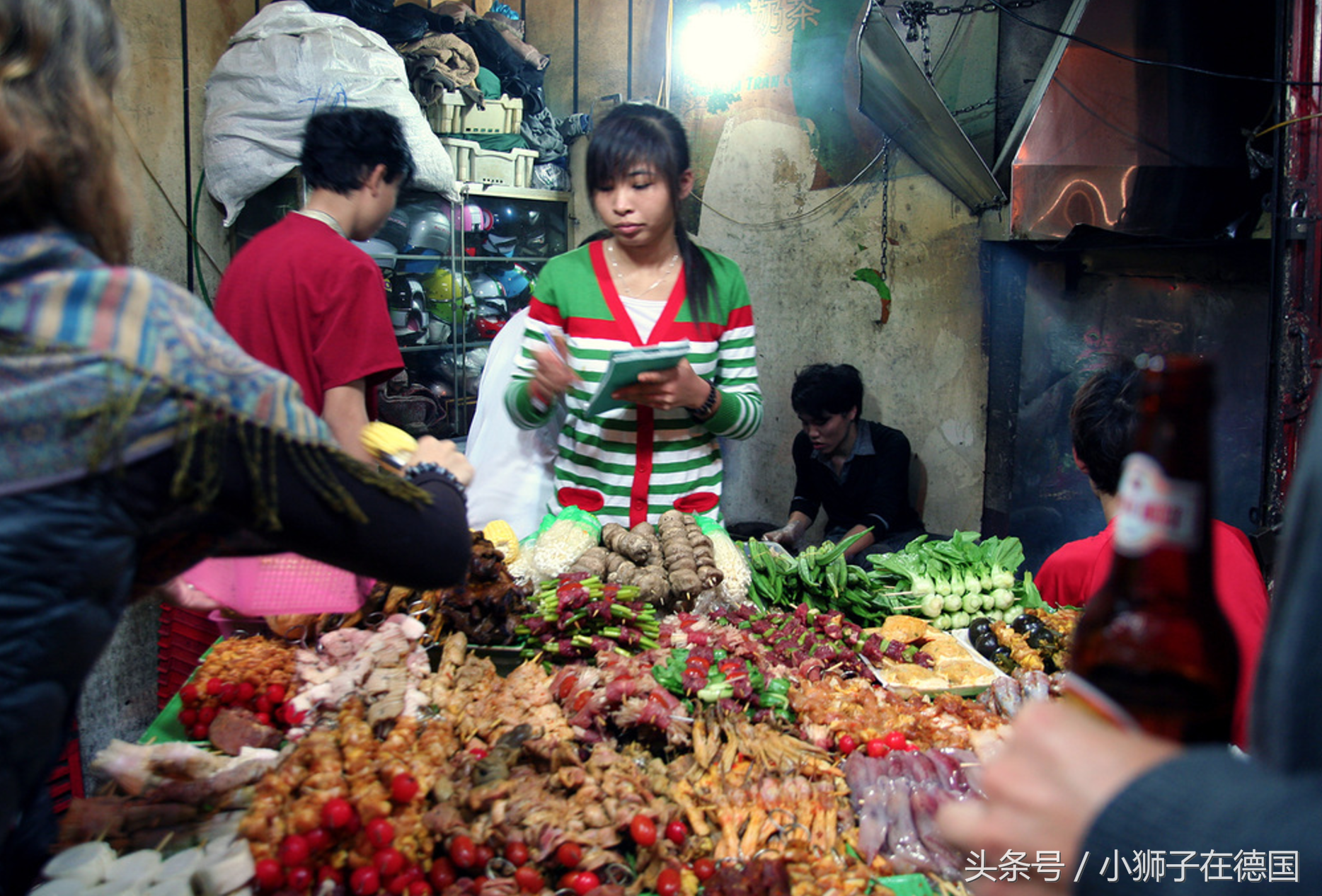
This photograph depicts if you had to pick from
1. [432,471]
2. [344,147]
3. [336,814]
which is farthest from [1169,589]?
[344,147]

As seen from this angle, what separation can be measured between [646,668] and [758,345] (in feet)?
15.8

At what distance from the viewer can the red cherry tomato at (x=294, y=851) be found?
4.89ft

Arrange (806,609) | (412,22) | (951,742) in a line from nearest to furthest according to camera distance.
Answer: (951,742) < (806,609) < (412,22)

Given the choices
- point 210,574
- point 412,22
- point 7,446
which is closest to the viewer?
point 7,446

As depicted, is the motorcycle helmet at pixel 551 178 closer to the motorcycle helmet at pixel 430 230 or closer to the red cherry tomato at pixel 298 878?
the motorcycle helmet at pixel 430 230

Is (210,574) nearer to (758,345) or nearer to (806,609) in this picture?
(806,609)

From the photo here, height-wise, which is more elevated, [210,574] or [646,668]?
[210,574]

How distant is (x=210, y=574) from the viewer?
64.2 inches

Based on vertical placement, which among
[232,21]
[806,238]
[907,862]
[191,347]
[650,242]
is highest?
[232,21]

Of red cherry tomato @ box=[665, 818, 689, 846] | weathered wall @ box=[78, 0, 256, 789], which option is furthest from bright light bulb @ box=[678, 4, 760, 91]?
red cherry tomato @ box=[665, 818, 689, 846]

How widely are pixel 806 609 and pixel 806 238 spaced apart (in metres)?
4.28

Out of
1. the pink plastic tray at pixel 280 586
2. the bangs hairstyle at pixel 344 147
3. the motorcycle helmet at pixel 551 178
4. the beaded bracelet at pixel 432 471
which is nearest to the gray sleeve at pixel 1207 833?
the beaded bracelet at pixel 432 471

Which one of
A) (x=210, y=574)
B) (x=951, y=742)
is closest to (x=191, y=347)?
(x=210, y=574)

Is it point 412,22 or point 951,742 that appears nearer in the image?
point 951,742
